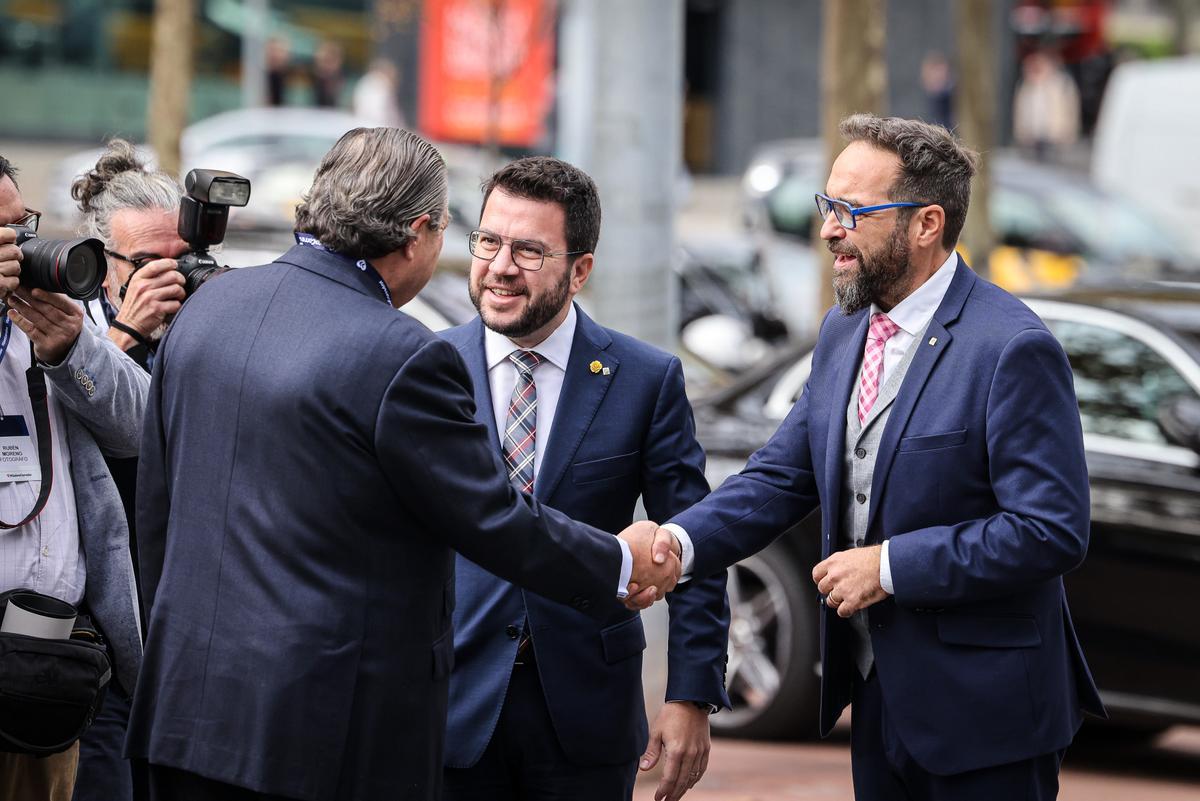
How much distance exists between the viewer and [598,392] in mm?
4016

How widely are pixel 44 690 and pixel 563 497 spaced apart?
1.16 meters

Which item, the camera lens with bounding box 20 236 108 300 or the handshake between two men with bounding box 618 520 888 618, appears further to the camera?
the handshake between two men with bounding box 618 520 888 618

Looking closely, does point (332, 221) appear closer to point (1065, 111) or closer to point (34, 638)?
point (34, 638)

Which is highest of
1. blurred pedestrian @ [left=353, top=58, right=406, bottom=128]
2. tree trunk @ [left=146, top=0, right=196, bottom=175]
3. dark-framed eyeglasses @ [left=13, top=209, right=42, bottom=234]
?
blurred pedestrian @ [left=353, top=58, right=406, bottom=128]

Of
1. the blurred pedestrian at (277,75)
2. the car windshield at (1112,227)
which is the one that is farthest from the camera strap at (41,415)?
the blurred pedestrian at (277,75)

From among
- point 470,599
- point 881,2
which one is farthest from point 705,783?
point 881,2

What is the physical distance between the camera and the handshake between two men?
3.65 meters

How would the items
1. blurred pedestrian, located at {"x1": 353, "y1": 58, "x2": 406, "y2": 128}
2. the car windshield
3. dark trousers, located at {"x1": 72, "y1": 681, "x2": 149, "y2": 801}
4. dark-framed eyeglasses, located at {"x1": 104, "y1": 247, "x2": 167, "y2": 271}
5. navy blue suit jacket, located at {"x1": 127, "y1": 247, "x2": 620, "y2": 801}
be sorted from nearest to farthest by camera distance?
1. navy blue suit jacket, located at {"x1": 127, "y1": 247, "x2": 620, "y2": 801}
2. dark trousers, located at {"x1": 72, "y1": 681, "x2": 149, "y2": 801}
3. dark-framed eyeglasses, located at {"x1": 104, "y1": 247, "x2": 167, "y2": 271}
4. the car windshield
5. blurred pedestrian, located at {"x1": 353, "y1": 58, "x2": 406, "y2": 128}

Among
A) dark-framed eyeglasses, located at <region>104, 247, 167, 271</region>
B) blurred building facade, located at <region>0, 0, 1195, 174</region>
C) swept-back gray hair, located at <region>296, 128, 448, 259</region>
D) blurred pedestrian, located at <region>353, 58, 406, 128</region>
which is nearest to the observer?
swept-back gray hair, located at <region>296, 128, 448, 259</region>

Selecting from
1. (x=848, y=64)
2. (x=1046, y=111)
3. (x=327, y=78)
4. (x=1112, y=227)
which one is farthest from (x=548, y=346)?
(x=1046, y=111)

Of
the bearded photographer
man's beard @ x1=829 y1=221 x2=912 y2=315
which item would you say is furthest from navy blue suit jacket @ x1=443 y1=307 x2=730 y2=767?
the bearded photographer

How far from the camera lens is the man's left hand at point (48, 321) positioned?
146 inches

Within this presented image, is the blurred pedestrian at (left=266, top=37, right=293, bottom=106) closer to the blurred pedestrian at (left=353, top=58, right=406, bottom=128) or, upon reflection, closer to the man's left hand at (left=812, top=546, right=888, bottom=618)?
the blurred pedestrian at (left=353, top=58, right=406, bottom=128)

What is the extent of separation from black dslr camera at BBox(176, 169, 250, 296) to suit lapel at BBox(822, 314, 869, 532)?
142 cm
